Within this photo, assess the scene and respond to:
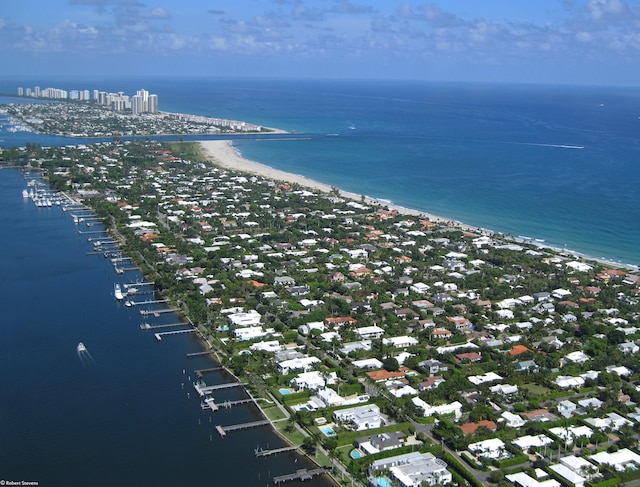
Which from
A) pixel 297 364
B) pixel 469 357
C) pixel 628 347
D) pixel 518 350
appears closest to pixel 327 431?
pixel 297 364

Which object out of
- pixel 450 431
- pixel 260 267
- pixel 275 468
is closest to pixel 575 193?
pixel 260 267

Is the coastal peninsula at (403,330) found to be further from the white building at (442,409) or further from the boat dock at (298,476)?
the boat dock at (298,476)

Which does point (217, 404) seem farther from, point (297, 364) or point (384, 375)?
point (384, 375)

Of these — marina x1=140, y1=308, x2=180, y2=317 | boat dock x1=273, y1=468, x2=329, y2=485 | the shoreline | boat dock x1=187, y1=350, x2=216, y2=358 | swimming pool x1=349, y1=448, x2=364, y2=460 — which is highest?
the shoreline

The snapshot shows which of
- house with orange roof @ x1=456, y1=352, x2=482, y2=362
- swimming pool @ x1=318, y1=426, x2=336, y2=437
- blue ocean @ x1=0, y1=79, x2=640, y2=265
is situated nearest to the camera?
swimming pool @ x1=318, y1=426, x2=336, y2=437

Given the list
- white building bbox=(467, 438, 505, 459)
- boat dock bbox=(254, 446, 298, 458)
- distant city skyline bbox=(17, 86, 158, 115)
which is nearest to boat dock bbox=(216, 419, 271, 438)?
boat dock bbox=(254, 446, 298, 458)

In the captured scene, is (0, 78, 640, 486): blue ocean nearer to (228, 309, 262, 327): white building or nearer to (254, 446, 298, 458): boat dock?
(254, 446, 298, 458): boat dock
